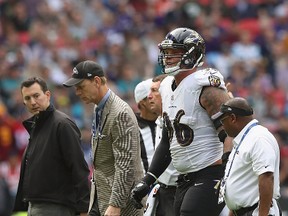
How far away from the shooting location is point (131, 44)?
19016 mm

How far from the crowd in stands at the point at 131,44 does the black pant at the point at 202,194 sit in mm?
7862

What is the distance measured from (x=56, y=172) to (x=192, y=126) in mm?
1327

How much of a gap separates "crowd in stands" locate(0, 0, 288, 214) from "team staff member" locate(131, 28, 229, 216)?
7828mm

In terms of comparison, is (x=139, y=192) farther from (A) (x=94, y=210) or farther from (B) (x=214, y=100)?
(B) (x=214, y=100)

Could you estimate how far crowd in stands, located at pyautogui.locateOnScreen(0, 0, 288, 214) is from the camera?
17.5m

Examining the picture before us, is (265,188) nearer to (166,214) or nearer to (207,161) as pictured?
(207,161)

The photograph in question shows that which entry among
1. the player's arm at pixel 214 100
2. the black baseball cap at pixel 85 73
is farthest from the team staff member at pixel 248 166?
the black baseball cap at pixel 85 73

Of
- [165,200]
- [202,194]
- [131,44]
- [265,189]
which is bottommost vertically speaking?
[165,200]

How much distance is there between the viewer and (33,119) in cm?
900

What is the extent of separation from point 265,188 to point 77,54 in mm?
11699

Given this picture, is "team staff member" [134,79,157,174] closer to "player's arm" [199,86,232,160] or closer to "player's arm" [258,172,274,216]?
"player's arm" [199,86,232,160]

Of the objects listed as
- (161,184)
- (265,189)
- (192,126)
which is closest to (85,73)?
(192,126)

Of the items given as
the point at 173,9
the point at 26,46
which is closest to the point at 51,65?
the point at 26,46

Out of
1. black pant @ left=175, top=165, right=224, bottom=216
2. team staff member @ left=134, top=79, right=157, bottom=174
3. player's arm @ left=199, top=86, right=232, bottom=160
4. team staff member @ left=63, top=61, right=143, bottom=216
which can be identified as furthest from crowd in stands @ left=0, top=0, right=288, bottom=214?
player's arm @ left=199, top=86, right=232, bottom=160
